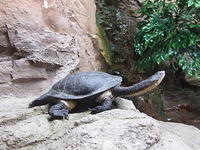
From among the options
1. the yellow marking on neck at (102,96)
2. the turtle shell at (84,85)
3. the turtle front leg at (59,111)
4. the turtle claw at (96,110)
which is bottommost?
the turtle front leg at (59,111)

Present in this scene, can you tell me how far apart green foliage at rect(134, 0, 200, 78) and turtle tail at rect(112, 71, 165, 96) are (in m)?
1.47

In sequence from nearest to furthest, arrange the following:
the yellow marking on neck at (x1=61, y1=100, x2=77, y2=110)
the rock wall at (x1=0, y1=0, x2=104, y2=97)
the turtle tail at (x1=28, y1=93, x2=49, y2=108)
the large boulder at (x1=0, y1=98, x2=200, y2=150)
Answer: the large boulder at (x1=0, y1=98, x2=200, y2=150), the yellow marking on neck at (x1=61, y1=100, x2=77, y2=110), the turtle tail at (x1=28, y1=93, x2=49, y2=108), the rock wall at (x1=0, y1=0, x2=104, y2=97)

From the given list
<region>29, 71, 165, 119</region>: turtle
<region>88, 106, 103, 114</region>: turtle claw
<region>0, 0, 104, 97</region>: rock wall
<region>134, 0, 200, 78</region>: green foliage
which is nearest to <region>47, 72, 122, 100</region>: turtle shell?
<region>29, 71, 165, 119</region>: turtle

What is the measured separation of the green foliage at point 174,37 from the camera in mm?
3748

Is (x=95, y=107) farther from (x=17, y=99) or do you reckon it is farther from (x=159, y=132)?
(x=17, y=99)

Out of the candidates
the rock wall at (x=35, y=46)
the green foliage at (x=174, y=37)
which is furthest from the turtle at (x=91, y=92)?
the green foliage at (x=174, y=37)

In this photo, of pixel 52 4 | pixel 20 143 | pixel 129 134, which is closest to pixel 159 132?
pixel 129 134

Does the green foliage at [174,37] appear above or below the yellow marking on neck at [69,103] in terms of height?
above

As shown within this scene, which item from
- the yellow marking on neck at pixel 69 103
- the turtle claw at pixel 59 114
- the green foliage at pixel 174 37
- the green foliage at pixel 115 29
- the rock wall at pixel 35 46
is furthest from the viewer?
the green foliage at pixel 115 29

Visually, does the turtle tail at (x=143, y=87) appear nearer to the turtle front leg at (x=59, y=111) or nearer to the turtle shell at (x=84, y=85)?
the turtle shell at (x=84, y=85)

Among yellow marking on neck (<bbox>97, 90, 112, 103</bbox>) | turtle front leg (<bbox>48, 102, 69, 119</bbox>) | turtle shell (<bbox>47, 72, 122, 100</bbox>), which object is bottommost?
turtle front leg (<bbox>48, 102, 69, 119</bbox>)

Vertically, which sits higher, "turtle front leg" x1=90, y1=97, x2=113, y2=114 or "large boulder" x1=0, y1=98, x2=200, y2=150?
"turtle front leg" x1=90, y1=97, x2=113, y2=114

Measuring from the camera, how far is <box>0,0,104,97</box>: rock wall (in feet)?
11.0

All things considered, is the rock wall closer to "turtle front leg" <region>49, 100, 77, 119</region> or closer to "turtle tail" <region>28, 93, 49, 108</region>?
"turtle tail" <region>28, 93, 49, 108</region>
